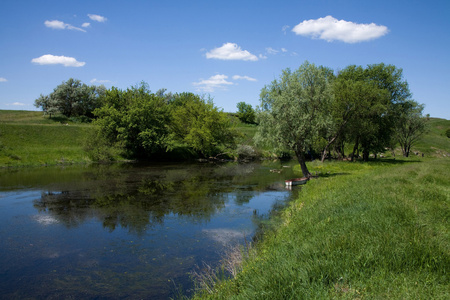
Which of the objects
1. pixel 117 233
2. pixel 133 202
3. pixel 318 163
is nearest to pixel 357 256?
pixel 117 233

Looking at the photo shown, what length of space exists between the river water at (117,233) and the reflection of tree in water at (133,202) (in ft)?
0.19

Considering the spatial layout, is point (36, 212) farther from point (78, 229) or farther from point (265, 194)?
point (265, 194)

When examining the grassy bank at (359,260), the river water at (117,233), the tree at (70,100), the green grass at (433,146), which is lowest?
the river water at (117,233)

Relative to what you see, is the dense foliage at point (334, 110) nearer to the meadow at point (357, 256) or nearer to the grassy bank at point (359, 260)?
the meadow at point (357, 256)

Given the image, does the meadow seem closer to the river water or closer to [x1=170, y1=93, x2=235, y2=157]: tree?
the river water

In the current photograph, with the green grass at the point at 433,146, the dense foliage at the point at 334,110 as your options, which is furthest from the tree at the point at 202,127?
the green grass at the point at 433,146

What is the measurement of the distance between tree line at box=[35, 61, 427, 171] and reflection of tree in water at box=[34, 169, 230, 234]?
375 inches

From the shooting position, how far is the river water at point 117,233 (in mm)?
9500

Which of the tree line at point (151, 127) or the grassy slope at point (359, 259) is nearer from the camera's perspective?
the grassy slope at point (359, 259)

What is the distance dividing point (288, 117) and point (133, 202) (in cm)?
1603

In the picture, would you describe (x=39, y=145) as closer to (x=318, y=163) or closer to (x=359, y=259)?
(x=318, y=163)

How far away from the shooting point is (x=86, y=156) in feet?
Result: 158

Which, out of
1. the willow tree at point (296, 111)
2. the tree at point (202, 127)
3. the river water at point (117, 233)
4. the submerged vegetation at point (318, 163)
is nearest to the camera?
the submerged vegetation at point (318, 163)

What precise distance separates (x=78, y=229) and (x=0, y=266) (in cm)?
432
